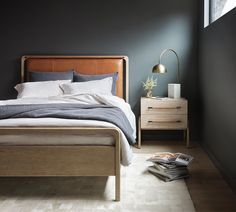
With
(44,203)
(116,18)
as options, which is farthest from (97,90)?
(44,203)

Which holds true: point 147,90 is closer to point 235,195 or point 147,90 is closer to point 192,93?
point 192,93

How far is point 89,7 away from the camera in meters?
4.95

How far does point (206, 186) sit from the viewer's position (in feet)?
10.0

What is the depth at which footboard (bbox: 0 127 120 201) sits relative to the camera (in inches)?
105

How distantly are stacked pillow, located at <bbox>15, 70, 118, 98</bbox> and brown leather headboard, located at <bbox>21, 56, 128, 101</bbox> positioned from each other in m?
0.11

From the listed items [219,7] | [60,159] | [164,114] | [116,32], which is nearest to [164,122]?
[164,114]

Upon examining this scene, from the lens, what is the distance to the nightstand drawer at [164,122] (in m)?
4.55

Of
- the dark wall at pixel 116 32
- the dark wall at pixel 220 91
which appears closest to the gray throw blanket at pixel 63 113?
the dark wall at pixel 220 91

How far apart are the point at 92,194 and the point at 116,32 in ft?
8.94

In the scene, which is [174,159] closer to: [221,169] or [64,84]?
[221,169]

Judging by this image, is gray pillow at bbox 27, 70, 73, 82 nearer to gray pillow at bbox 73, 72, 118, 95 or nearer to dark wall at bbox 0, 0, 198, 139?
gray pillow at bbox 73, 72, 118, 95

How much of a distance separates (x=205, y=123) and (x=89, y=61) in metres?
1.76

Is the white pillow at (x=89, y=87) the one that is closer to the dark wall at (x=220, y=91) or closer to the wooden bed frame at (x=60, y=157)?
the dark wall at (x=220, y=91)

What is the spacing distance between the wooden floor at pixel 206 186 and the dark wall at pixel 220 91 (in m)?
0.10
